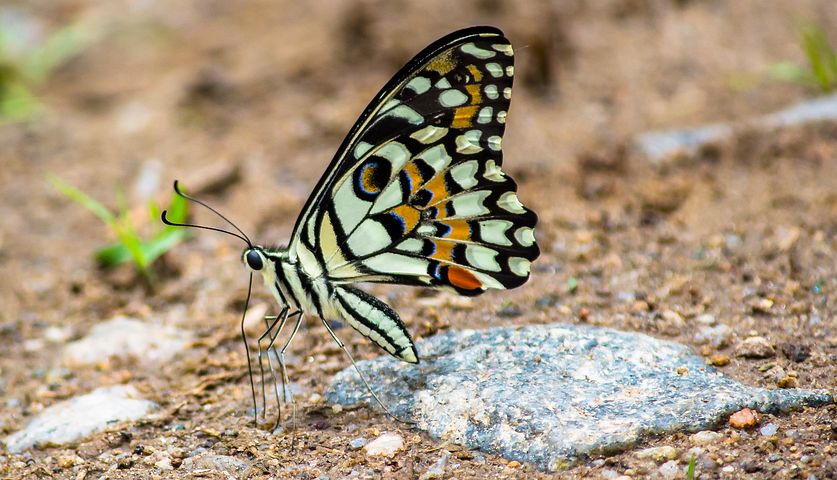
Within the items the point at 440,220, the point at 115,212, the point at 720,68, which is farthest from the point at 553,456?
the point at 720,68

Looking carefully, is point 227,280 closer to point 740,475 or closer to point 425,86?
point 425,86


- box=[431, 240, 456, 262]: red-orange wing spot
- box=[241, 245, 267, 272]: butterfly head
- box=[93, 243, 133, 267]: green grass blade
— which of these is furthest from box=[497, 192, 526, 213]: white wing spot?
box=[93, 243, 133, 267]: green grass blade

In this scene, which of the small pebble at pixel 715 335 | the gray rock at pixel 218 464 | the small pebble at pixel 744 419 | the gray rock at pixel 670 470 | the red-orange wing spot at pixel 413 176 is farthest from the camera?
the small pebble at pixel 715 335

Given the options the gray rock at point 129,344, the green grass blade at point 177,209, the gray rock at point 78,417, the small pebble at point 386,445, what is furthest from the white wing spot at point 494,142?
the green grass blade at point 177,209

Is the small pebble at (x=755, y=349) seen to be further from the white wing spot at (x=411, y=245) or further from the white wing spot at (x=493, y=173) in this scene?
the white wing spot at (x=411, y=245)

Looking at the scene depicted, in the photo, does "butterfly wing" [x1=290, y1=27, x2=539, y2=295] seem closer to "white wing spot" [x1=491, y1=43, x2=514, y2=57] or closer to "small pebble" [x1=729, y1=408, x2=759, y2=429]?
"white wing spot" [x1=491, y1=43, x2=514, y2=57]

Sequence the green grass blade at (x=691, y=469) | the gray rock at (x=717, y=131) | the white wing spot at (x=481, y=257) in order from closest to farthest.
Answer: the green grass blade at (x=691, y=469)
the white wing spot at (x=481, y=257)
the gray rock at (x=717, y=131)

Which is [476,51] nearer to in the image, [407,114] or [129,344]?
[407,114]

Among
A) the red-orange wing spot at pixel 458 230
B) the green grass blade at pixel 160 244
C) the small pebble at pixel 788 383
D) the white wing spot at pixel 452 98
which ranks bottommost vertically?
the small pebble at pixel 788 383
